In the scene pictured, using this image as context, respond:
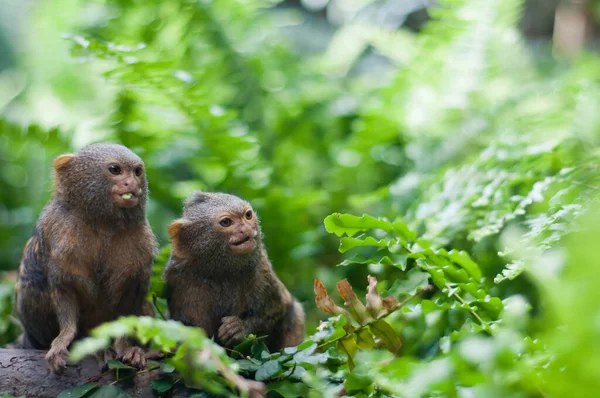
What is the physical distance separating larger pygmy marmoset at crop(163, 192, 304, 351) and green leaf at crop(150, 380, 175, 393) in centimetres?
53

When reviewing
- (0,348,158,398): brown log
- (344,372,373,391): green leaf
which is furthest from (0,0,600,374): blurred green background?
(344,372,373,391): green leaf

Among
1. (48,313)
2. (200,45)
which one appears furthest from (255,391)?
(200,45)

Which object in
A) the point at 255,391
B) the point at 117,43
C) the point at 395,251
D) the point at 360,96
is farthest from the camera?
the point at 360,96

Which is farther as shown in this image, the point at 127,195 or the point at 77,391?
the point at 127,195

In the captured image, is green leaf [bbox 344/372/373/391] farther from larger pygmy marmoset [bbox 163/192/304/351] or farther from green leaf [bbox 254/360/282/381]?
larger pygmy marmoset [bbox 163/192/304/351]

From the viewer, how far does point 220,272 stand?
13.5 ft

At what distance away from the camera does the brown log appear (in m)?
3.59

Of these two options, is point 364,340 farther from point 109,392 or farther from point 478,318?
point 109,392

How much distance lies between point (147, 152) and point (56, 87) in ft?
11.6

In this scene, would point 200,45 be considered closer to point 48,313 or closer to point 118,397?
point 48,313

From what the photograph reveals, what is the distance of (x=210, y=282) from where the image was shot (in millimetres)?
4141

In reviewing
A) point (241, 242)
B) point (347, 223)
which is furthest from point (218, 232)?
point (347, 223)

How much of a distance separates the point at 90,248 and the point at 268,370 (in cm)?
137

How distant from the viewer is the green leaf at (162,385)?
3.45 meters
